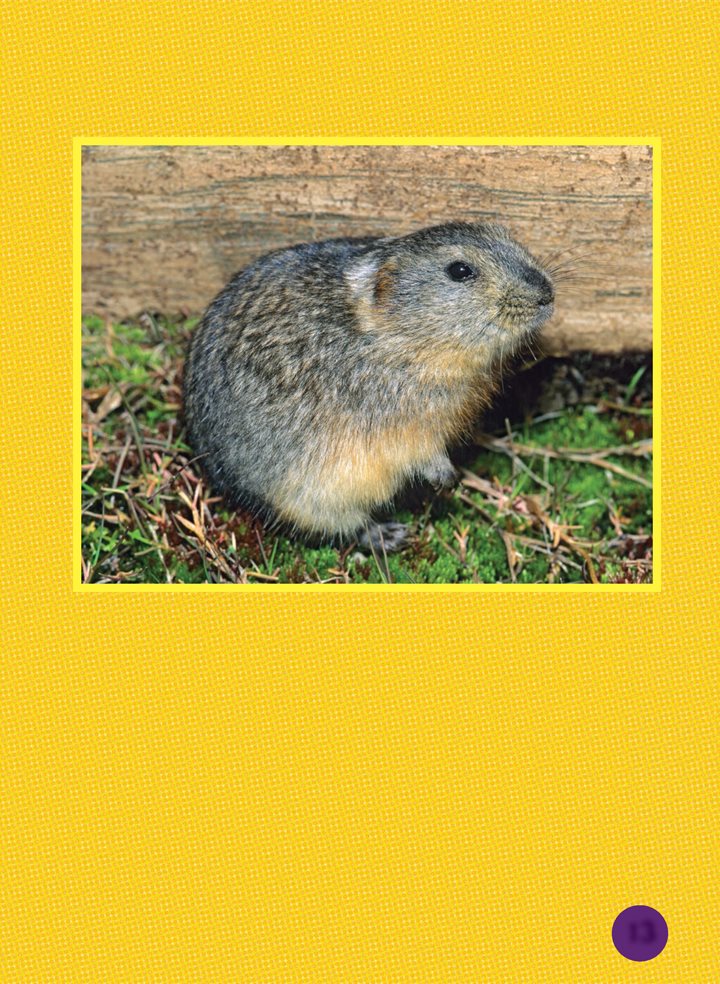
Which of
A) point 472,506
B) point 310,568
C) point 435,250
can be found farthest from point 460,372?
point 310,568

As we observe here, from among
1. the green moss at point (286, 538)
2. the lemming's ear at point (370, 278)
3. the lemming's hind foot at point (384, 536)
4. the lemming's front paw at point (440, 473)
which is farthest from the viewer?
the lemming's hind foot at point (384, 536)

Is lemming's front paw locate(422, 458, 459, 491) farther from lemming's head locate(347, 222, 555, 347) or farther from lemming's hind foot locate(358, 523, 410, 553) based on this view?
lemming's head locate(347, 222, 555, 347)

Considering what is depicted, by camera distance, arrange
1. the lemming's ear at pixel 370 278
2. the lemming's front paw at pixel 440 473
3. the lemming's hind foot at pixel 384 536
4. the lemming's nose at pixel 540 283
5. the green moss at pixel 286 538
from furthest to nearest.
Answer: the lemming's hind foot at pixel 384 536, the green moss at pixel 286 538, the lemming's front paw at pixel 440 473, the lemming's ear at pixel 370 278, the lemming's nose at pixel 540 283

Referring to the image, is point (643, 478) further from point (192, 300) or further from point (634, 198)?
point (192, 300)

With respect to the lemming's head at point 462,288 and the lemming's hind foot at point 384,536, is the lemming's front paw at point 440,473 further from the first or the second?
the lemming's head at point 462,288

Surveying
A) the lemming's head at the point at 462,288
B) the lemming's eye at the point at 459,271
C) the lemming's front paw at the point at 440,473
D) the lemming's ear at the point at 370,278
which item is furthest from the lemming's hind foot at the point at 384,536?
the lemming's eye at the point at 459,271
